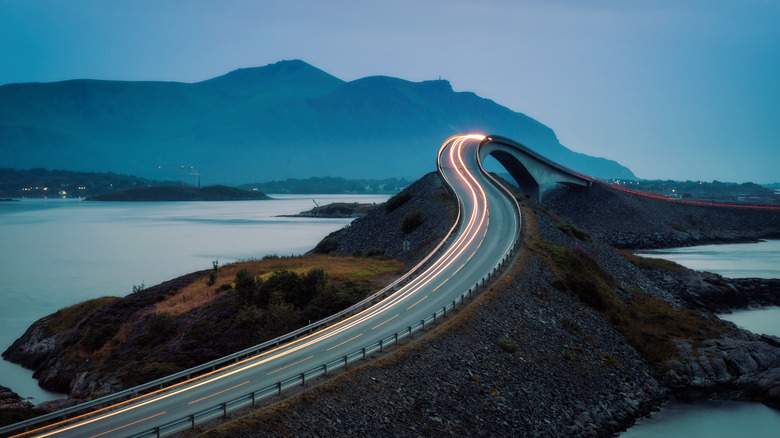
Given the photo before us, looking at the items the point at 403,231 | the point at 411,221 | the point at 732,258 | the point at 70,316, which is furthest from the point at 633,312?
the point at 732,258

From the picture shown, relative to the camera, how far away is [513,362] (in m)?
32.1

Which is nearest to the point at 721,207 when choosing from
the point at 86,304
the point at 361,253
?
the point at 361,253

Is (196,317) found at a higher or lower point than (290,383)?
lower

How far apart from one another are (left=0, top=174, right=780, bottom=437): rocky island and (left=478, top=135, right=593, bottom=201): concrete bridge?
4404 cm

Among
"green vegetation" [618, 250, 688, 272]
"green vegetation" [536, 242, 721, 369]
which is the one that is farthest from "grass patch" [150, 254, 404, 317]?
"green vegetation" [618, 250, 688, 272]

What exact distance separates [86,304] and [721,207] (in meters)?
137

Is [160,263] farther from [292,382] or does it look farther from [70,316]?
[292,382]

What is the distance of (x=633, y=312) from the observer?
4597 centimetres

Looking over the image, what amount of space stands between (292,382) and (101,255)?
359 feet

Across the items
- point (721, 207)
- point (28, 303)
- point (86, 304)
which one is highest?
point (721, 207)

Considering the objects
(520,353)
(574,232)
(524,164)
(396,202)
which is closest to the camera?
(520,353)

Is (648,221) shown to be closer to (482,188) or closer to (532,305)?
(482,188)

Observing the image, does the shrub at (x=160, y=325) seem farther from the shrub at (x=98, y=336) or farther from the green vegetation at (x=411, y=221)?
the green vegetation at (x=411, y=221)

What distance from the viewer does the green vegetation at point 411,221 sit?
67375 millimetres
